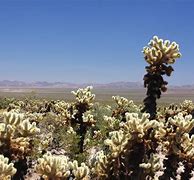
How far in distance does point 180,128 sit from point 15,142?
15.3 feet

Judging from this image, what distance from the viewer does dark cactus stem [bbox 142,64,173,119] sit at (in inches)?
598

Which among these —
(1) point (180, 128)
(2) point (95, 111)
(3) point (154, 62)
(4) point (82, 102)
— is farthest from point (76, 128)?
(2) point (95, 111)

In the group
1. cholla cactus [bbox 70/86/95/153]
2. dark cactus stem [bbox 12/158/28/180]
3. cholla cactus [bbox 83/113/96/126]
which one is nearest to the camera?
dark cactus stem [bbox 12/158/28/180]

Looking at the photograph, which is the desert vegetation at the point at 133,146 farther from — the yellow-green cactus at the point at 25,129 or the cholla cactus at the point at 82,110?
the cholla cactus at the point at 82,110

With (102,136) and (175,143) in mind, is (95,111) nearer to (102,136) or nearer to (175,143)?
(102,136)

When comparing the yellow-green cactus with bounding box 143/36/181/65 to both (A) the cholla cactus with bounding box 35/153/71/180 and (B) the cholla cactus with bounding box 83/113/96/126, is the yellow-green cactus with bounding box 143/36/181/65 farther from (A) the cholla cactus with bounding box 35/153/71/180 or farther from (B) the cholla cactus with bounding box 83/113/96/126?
(B) the cholla cactus with bounding box 83/113/96/126

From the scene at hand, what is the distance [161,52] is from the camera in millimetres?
14953

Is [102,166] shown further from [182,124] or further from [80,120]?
[80,120]

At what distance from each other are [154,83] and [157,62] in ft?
2.46

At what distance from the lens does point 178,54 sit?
15.1 meters

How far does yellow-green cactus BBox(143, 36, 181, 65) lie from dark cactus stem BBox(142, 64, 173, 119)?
0.76ft

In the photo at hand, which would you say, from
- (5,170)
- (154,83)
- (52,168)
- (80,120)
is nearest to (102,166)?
(52,168)

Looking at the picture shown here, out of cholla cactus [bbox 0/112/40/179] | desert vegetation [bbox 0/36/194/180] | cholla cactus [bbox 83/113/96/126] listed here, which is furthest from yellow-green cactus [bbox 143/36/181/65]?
cholla cactus [bbox 83/113/96/126]

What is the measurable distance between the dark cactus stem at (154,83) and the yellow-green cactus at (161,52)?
23 centimetres
